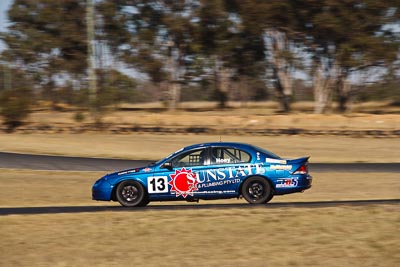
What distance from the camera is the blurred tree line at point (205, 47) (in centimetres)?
4797

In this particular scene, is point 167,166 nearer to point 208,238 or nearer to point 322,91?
point 208,238

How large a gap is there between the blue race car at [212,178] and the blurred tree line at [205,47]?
106 ft

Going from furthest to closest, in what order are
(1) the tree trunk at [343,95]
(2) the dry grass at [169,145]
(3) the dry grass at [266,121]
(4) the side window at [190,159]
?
(1) the tree trunk at [343,95] < (3) the dry grass at [266,121] < (2) the dry grass at [169,145] < (4) the side window at [190,159]

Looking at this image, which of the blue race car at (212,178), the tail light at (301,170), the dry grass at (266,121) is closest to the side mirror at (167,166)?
the blue race car at (212,178)

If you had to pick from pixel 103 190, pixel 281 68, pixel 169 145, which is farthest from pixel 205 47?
pixel 103 190

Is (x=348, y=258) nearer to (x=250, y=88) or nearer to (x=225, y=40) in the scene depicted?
(x=225, y=40)

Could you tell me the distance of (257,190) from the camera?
13.4m

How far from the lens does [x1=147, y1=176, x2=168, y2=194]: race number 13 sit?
538 inches

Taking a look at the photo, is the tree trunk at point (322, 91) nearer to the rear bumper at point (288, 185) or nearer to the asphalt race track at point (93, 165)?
the asphalt race track at point (93, 165)

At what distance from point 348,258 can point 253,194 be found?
4627 millimetres

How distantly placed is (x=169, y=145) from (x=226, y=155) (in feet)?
72.1

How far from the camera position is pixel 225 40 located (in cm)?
5516

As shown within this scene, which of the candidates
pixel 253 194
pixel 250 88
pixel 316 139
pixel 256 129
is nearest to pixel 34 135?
pixel 256 129

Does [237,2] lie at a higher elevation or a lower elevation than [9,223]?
higher
